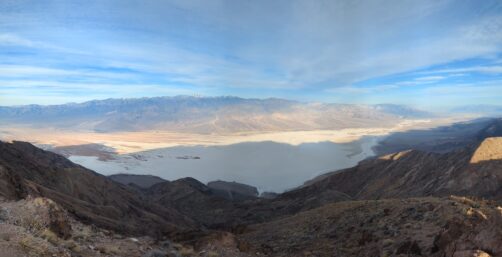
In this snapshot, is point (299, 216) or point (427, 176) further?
point (427, 176)

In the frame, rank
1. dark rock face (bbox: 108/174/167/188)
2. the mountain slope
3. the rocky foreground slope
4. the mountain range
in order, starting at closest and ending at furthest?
the rocky foreground slope, the mountain range, the mountain slope, dark rock face (bbox: 108/174/167/188)

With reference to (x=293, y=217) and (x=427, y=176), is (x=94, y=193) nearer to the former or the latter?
(x=293, y=217)

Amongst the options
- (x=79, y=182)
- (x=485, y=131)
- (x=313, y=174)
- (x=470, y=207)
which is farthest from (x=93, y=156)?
(x=470, y=207)

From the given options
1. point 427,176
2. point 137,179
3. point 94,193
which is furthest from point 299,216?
point 137,179

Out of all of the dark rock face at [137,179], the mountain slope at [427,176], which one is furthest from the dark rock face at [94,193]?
the dark rock face at [137,179]

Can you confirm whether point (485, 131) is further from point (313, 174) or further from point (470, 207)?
point (470, 207)

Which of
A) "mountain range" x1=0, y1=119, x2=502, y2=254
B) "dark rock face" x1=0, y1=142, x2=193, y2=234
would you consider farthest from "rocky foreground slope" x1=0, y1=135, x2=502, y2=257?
"dark rock face" x1=0, y1=142, x2=193, y2=234

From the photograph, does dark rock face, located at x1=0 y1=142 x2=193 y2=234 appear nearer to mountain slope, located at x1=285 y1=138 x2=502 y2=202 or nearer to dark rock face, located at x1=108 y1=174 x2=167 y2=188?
mountain slope, located at x1=285 y1=138 x2=502 y2=202

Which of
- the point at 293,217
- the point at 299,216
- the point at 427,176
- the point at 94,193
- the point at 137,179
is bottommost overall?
the point at 137,179
